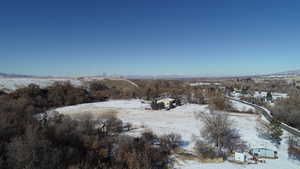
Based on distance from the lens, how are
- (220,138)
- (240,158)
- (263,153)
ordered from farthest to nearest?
(220,138) < (263,153) < (240,158)

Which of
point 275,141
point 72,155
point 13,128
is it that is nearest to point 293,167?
point 275,141

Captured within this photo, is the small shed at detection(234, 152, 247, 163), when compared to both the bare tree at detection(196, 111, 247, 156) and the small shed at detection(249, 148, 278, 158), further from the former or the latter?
the small shed at detection(249, 148, 278, 158)

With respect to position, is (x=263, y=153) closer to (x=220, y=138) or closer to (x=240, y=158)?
(x=240, y=158)

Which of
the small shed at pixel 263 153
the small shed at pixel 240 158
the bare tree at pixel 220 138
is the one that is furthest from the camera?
the bare tree at pixel 220 138

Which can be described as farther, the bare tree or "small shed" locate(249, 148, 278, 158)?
the bare tree

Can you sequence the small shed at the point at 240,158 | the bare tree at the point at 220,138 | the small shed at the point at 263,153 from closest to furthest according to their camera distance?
the small shed at the point at 240,158
the small shed at the point at 263,153
the bare tree at the point at 220,138

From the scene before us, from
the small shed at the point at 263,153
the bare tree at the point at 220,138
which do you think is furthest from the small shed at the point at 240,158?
the small shed at the point at 263,153

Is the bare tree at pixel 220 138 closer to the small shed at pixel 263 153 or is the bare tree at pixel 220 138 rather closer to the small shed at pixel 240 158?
the small shed at pixel 263 153

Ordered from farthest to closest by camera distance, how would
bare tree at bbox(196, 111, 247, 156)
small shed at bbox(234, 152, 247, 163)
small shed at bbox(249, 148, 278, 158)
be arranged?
bare tree at bbox(196, 111, 247, 156)
small shed at bbox(249, 148, 278, 158)
small shed at bbox(234, 152, 247, 163)

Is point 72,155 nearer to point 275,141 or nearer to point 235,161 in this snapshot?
point 235,161

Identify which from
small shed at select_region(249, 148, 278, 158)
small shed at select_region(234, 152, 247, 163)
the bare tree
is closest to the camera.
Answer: small shed at select_region(234, 152, 247, 163)

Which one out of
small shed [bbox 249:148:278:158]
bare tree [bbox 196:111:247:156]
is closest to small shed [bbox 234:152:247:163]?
bare tree [bbox 196:111:247:156]

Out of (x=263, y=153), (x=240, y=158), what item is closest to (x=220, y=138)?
(x=240, y=158)
